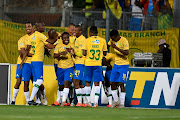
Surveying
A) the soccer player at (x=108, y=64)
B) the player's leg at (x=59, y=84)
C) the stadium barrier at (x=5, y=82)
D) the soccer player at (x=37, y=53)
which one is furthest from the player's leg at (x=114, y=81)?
the stadium barrier at (x=5, y=82)

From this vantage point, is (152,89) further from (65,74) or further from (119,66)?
(65,74)

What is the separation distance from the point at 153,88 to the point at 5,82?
394 centimetres

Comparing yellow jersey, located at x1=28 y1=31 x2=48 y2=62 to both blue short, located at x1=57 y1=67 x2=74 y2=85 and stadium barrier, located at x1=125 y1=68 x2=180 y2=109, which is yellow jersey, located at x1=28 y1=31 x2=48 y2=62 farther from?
stadium barrier, located at x1=125 y1=68 x2=180 y2=109

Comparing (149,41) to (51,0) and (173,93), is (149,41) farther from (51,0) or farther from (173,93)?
(51,0)

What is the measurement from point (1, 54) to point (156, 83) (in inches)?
180

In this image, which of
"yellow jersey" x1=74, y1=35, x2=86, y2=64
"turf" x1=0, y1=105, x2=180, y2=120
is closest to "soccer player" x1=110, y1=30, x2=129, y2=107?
"yellow jersey" x1=74, y1=35, x2=86, y2=64

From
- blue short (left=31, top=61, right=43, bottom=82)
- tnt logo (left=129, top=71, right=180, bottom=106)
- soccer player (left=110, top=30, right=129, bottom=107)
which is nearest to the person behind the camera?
blue short (left=31, top=61, right=43, bottom=82)

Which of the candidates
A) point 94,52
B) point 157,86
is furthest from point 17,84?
point 157,86

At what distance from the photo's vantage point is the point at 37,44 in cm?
1210

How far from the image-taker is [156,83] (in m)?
13.4

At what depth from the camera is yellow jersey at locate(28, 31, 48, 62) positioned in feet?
39.4

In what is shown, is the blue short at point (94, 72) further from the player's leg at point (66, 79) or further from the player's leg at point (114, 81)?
the player's leg at point (114, 81)

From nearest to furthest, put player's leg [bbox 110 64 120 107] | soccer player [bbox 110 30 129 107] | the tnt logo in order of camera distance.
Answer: soccer player [bbox 110 30 129 107] → player's leg [bbox 110 64 120 107] → the tnt logo

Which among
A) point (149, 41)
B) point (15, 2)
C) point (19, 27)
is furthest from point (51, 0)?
point (149, 41)
